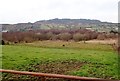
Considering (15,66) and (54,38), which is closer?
(15,66)

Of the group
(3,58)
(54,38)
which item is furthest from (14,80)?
(54,38)

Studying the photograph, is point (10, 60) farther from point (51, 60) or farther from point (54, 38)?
point (54, 38)

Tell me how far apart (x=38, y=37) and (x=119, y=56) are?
20.6 meters

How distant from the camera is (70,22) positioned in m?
68.9

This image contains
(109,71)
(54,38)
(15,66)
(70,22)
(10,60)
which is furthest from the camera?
(70,22)

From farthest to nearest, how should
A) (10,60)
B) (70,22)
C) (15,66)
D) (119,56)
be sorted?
(70,22) → (119,56) → (10,60) → (15,66)

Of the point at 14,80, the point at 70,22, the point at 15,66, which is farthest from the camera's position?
the point at 70,22

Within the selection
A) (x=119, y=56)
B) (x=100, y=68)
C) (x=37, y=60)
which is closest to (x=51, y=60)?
(x=37, y=60)

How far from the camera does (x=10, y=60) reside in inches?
637

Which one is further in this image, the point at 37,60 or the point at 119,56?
the point at 119,56

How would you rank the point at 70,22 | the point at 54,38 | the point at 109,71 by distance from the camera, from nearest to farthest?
1. the point at 109,71
2. the point at 54,38
3. the point at 70,22

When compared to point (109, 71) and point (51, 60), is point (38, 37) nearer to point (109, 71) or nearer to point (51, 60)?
point (51, 60)

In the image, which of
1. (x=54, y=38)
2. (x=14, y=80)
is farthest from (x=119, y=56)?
(x=54, y=38)

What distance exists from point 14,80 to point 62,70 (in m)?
3.41
